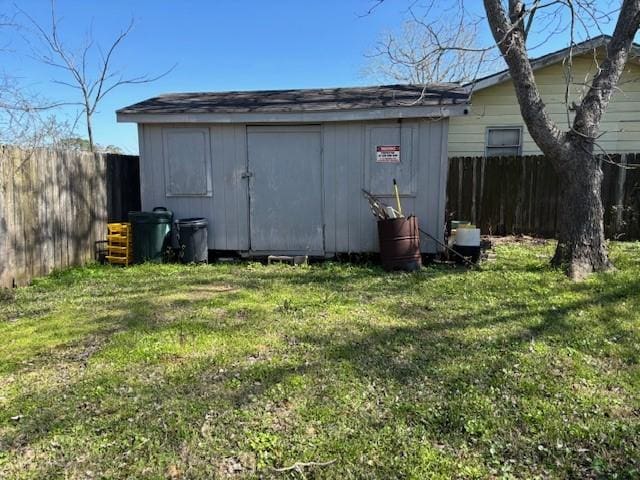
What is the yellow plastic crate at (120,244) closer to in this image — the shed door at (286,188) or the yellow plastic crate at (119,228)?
the yellow plastic crate at (119,228)

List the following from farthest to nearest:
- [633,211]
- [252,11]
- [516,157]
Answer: [252,11] → [516,157] → [633,211]

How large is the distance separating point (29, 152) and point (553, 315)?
20.8 ft

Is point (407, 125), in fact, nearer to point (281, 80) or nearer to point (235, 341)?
point (235, 341)

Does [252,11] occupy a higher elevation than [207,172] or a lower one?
higher

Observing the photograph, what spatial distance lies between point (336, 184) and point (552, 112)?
6.16 meters

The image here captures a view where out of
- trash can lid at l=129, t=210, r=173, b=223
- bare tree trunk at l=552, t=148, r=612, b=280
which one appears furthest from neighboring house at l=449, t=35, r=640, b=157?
trash can lid at l=129, t=210, r=173, b=223

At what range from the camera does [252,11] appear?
12594 mm

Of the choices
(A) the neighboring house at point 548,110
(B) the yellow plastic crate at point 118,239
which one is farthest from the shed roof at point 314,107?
(A) the neighboring house at point 548,110

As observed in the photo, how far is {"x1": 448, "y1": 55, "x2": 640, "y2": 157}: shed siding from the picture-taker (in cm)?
990

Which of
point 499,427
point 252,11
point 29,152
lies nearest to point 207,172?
point 29,152

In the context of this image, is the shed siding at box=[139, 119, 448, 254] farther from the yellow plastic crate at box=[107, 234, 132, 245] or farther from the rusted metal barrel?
the yellow plastic crate at box=[107, 234, 132, 245]

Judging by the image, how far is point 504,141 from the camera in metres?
10.4

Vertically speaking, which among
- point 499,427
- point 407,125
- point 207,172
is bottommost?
point 499,427

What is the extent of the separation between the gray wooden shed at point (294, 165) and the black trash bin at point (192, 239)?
26cm
